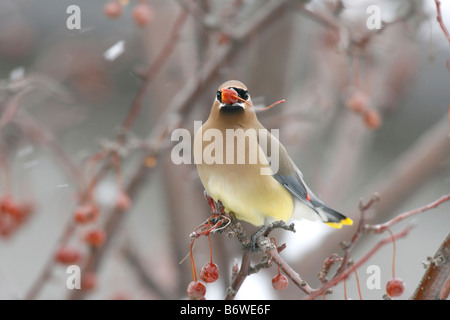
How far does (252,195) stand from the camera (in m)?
0.74

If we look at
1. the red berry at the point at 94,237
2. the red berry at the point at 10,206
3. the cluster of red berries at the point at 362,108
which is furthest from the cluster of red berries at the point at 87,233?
the cluster of red berries at the point at 362,108

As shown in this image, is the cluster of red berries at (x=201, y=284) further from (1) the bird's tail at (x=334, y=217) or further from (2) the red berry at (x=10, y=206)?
(2) the red berry at (x=10, y=206)

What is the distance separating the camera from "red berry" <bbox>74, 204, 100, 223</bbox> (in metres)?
1.25

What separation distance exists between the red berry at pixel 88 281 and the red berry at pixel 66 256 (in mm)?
57

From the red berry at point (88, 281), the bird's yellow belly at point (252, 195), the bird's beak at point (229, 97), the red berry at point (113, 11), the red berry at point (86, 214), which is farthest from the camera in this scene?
the red berry at point (88, 281)

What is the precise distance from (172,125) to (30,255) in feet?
4.35

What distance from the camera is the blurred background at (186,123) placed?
129cm

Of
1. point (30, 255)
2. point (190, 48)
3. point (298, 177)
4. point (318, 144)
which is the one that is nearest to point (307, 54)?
point (318, 144)

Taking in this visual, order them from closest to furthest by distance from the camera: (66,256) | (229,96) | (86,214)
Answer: (229,96) < (86,214) < (66,256)

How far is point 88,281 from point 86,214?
1.03 feet

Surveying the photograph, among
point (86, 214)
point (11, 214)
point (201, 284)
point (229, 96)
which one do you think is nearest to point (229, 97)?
point (229, 96)

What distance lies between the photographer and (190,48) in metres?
1.92

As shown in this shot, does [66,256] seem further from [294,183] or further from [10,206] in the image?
[294,183]
